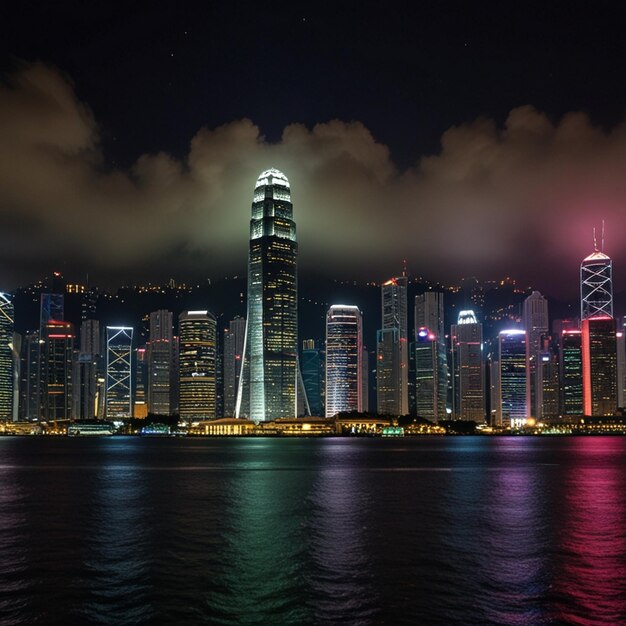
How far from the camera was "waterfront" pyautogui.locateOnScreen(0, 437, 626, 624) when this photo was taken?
2600cm

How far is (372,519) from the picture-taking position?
46.7 m

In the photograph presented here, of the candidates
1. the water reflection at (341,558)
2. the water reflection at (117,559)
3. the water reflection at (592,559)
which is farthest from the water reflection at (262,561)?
the water reflection at (592,559)

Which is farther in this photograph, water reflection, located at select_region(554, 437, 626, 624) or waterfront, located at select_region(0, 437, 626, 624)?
waterfront, located at select_region(0, 437, 626, 624)

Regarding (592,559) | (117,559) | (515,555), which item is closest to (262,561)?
(117,559)

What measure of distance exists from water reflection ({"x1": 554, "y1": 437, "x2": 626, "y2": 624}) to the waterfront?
93 millimetres

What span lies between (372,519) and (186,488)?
24597mm

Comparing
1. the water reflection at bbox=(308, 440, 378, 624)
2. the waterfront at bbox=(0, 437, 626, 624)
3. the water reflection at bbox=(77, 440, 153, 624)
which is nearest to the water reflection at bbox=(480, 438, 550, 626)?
the waterfront at bbox=(0, 437, 626, 624)

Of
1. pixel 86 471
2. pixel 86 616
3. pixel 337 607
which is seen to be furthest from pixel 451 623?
pixel 86 471

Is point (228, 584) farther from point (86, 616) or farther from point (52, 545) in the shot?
point (52, 545)

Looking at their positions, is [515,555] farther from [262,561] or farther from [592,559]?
[262,561]

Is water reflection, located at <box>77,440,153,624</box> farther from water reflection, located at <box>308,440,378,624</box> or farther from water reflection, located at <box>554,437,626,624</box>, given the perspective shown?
water reflection, located at <box>554,437,626,624</box>

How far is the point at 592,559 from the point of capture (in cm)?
3419

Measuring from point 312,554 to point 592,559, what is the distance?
12.4m

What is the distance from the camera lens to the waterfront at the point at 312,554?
26.0 m
